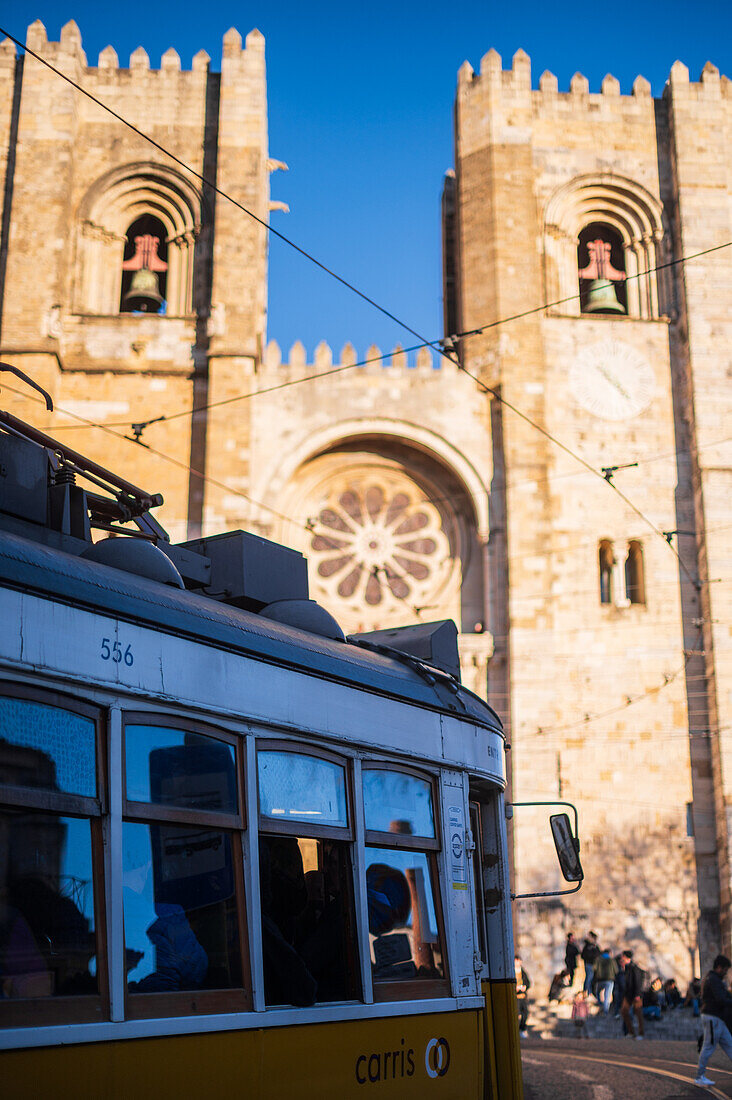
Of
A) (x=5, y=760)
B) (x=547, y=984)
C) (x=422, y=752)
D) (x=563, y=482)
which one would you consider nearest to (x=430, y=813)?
(x=422, y=752)

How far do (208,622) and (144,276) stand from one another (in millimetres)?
18974

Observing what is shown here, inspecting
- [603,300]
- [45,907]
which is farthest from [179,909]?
[603,300]

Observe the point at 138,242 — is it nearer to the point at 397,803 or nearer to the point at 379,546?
the point at 379,546

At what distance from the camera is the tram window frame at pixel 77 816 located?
10.2 feet

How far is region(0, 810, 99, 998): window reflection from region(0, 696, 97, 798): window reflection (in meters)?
0.09

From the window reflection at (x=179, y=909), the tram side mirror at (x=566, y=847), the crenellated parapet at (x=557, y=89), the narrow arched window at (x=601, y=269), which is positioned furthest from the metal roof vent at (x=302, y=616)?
the crenellated parapet at (x=557, y=89)

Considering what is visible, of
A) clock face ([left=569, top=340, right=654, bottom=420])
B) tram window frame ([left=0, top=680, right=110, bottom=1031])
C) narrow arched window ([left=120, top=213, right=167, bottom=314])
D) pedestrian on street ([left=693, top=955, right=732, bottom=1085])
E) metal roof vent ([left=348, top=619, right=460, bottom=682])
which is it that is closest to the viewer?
tram window frame ([left=0, top=680, right=110, bottom=1031])

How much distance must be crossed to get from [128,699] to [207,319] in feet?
61.5

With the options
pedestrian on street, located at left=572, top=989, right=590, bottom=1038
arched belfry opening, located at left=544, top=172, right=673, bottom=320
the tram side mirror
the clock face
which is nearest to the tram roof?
the tram side mirror

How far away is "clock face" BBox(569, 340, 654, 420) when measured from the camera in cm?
2173

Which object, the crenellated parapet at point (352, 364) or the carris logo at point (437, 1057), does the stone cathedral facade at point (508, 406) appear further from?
the carris logo at point (437, 1057)

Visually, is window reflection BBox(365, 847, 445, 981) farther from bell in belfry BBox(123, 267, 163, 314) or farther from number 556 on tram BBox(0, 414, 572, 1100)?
bell in belfry BBox(123, 267, 163, 314)

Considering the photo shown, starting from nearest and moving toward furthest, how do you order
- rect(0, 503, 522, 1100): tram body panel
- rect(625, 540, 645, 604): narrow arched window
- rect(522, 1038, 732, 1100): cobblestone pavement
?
rect(0, 503, 522, 1100): tram body panel < rect(522, 1038, 732, 1100): cobblestone pavement < rect(625, 540, 645, 604): narrow arched window

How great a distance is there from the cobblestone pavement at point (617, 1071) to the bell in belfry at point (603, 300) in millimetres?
12448
